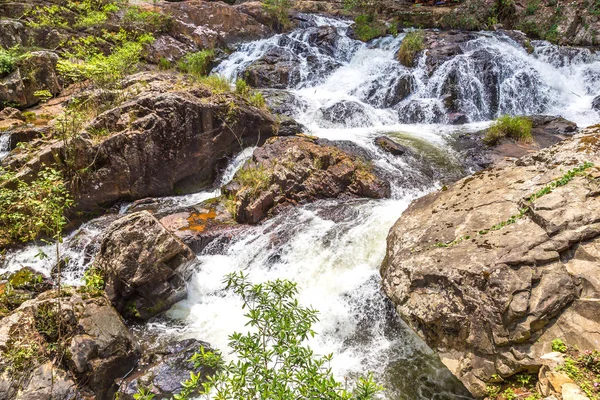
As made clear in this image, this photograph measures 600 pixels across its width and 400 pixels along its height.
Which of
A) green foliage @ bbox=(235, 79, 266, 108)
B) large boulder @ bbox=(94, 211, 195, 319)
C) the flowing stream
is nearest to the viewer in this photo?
the flowing stream

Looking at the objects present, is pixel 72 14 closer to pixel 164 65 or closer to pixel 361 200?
pixel 164 65

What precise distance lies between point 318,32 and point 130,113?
13.9m

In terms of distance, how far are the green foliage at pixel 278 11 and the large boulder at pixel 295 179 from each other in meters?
14.4

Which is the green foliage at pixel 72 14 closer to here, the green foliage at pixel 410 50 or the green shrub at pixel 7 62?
the green shrub at pixel 7 62

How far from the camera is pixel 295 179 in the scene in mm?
8102

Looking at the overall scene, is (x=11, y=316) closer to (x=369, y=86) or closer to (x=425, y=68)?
(x=369, y=86)

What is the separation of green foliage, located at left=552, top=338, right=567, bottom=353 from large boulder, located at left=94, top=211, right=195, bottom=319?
538 cm

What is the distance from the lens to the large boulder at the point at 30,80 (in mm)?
10859

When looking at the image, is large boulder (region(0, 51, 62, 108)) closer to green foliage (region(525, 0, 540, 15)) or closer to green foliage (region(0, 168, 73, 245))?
green foliage (region(0, 168, 73, 245))

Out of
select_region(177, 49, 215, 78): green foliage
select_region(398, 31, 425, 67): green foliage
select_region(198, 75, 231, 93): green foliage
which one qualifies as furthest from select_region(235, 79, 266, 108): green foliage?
select_region(398, 31, 425, 67): green foliage

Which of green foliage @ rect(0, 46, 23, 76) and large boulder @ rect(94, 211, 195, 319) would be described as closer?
large boulder @ rect(94, 211, 195, 319)

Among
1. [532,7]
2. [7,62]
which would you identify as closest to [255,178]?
[7,62]

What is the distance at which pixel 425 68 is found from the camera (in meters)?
14.1

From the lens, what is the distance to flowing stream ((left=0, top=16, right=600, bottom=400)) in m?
5.12
